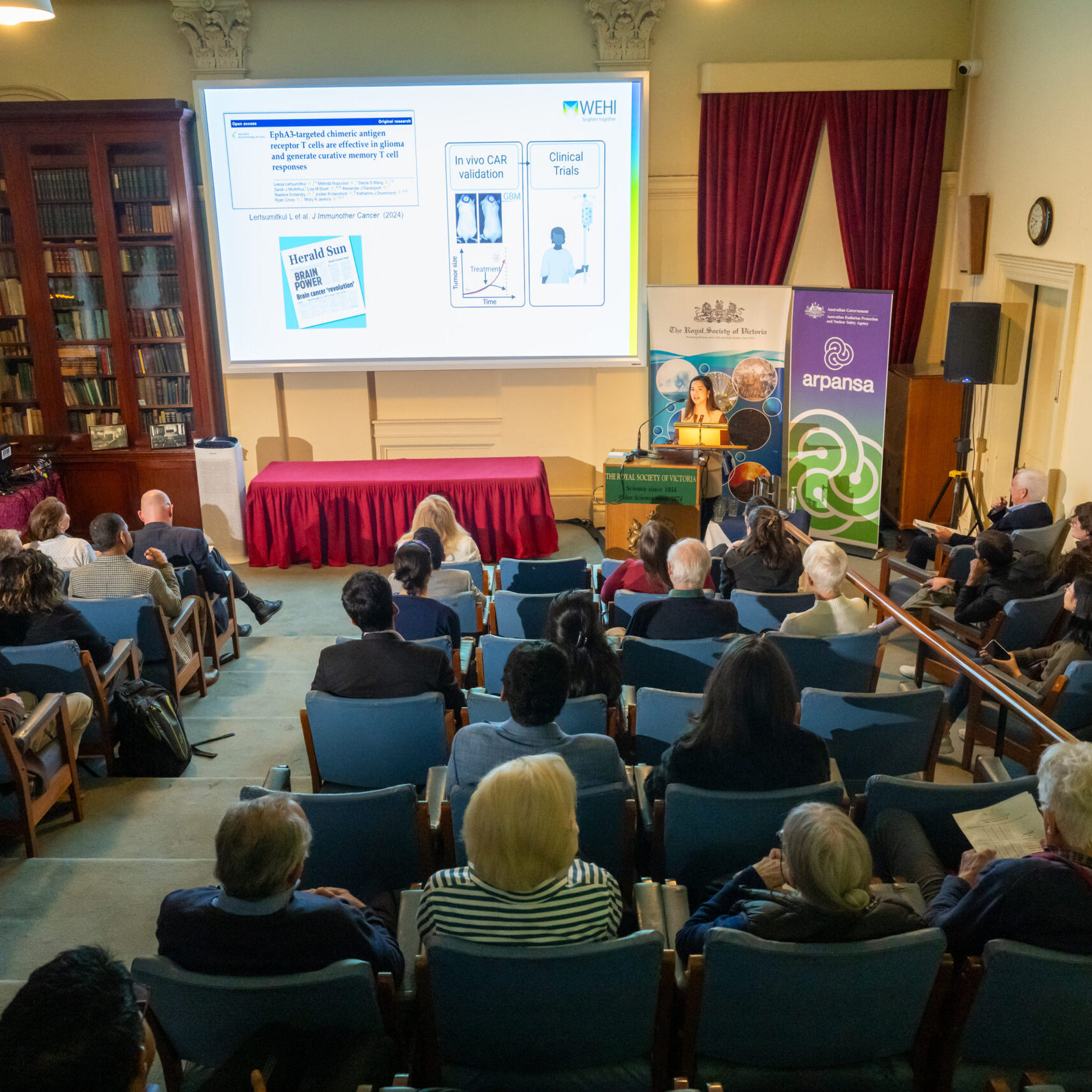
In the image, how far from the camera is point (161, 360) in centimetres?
792

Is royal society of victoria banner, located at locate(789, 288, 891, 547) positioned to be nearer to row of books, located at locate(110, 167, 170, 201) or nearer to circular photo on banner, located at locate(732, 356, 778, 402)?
circular photo on banner, located at locate(732, 356, 778, 402)

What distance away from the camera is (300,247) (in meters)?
7.59

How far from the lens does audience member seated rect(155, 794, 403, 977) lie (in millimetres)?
1972

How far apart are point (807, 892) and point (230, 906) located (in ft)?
3.67

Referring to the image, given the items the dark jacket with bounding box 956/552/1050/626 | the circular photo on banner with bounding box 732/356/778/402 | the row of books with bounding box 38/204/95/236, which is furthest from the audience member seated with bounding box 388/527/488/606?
the row of books with bounding box 38/204/95/236

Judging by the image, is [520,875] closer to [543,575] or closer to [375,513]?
[543,575]

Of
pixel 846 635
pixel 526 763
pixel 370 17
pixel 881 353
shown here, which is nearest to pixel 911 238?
pixel 881 353

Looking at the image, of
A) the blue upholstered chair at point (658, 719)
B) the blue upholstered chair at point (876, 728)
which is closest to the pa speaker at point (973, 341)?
the blue upholstered chair at point (876, 728)

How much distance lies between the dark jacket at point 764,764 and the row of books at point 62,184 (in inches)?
276

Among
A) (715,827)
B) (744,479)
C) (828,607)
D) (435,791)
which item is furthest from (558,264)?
(715,827)

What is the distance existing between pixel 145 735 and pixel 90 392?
15.3 ft

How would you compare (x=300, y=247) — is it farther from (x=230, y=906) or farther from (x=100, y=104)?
(x=230, y=906)

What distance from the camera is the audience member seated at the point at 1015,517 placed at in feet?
17.9

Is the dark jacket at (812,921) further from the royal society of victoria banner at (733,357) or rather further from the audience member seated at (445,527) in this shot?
the royal society of victoria banner at (733,357)
